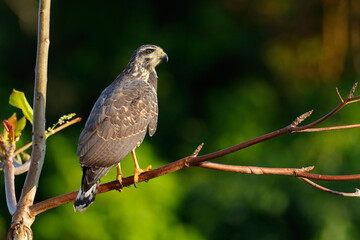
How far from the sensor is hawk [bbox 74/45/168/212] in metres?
2.60

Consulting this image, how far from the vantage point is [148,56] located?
3596mm

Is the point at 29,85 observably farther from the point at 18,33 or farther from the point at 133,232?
the point at 133,232

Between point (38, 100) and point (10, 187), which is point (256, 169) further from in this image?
point (10, 187)

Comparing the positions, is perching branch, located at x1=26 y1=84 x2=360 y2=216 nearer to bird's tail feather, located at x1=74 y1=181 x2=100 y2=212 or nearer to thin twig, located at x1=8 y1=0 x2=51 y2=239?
thin twig, located at x1=8 y1=0 x2=51 y2=239

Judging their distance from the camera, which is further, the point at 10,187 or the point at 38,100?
the point at 10,187

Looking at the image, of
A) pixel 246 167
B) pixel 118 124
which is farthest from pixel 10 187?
pixel 118 124

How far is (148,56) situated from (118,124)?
731mm

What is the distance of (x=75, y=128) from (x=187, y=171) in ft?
5.66

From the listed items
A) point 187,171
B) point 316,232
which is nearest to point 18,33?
point 187,171

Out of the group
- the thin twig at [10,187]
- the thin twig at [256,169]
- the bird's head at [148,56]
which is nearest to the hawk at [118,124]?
the bird's head at [148,56]

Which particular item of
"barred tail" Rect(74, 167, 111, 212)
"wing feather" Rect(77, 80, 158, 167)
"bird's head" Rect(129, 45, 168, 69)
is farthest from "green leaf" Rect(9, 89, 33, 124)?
"bird's head" Rect(129, 45, 168, 69)

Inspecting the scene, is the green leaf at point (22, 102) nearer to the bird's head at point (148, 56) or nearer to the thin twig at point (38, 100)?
the thin twig at point (38, 100)

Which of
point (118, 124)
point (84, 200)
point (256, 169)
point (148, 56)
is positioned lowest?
point (256, 169)

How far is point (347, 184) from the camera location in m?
5.55
